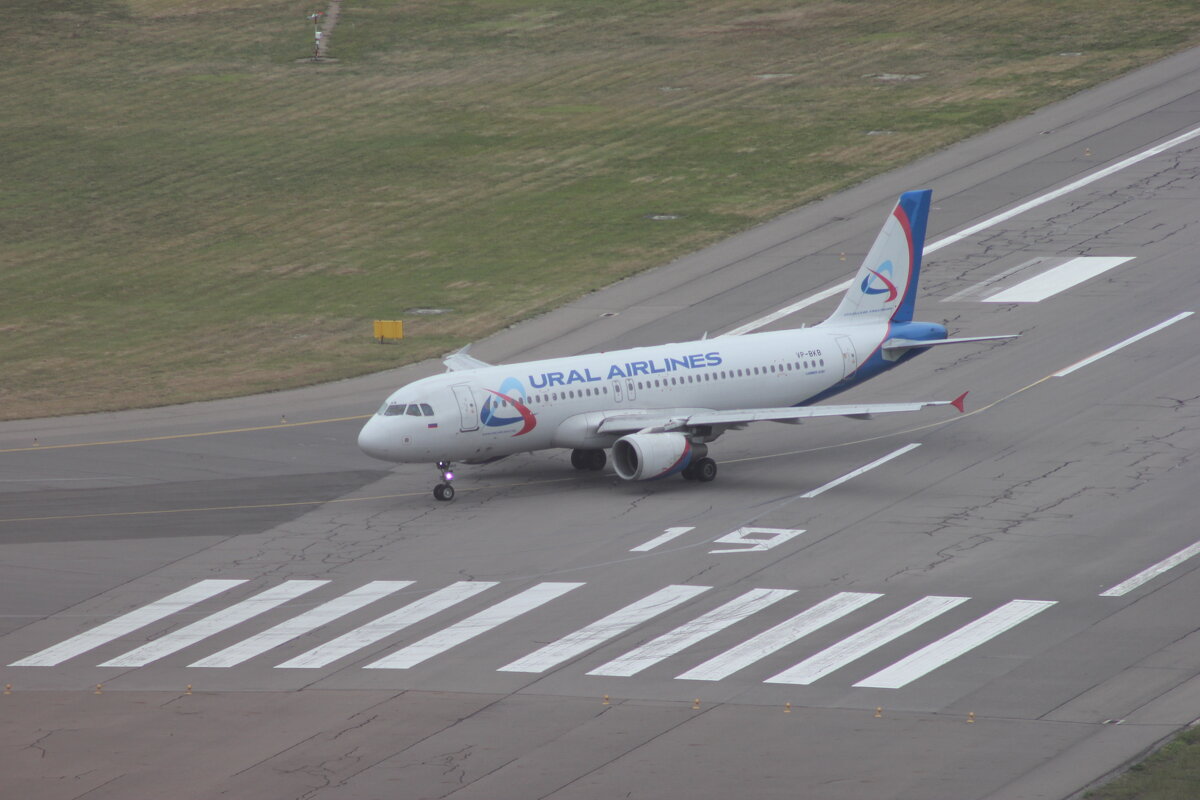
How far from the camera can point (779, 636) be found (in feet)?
125

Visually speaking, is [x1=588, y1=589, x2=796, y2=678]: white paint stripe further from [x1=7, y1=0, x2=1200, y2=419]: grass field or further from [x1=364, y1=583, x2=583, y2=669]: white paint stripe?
[x1=7, y1=0, x2=1200, y2=419]: grass field

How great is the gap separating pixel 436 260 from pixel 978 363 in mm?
29533

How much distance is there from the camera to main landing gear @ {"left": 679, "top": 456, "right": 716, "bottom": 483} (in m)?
50.0

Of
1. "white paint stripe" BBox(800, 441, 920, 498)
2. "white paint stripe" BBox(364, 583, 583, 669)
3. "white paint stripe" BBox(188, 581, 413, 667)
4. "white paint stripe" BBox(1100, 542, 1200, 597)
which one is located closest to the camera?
"white paint stripe" BBox(364, 583, 583, 669)

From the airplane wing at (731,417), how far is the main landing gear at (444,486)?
4.46m

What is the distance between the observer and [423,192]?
303 feet

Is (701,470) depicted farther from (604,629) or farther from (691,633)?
(691,633)

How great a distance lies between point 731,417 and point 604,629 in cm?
1215

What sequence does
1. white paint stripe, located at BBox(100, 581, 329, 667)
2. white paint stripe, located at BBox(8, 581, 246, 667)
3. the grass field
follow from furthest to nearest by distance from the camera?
the grass field → white paint stripe, located at BBox(8, 581, 246, 667) → white paint stripe, located at BBox(100, 581, 329, 667)

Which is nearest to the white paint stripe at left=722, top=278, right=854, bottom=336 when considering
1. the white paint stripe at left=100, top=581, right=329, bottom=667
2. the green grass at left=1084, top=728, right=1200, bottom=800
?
the white paint stripe at left=100, top=581, right=329, bottom=667

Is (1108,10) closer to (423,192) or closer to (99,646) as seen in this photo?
(423,192)

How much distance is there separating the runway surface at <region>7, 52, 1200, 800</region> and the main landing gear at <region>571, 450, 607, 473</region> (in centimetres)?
67

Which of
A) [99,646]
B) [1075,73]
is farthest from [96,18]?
[99,646]

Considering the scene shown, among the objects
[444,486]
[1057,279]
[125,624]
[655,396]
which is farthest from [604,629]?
[1057,279]
